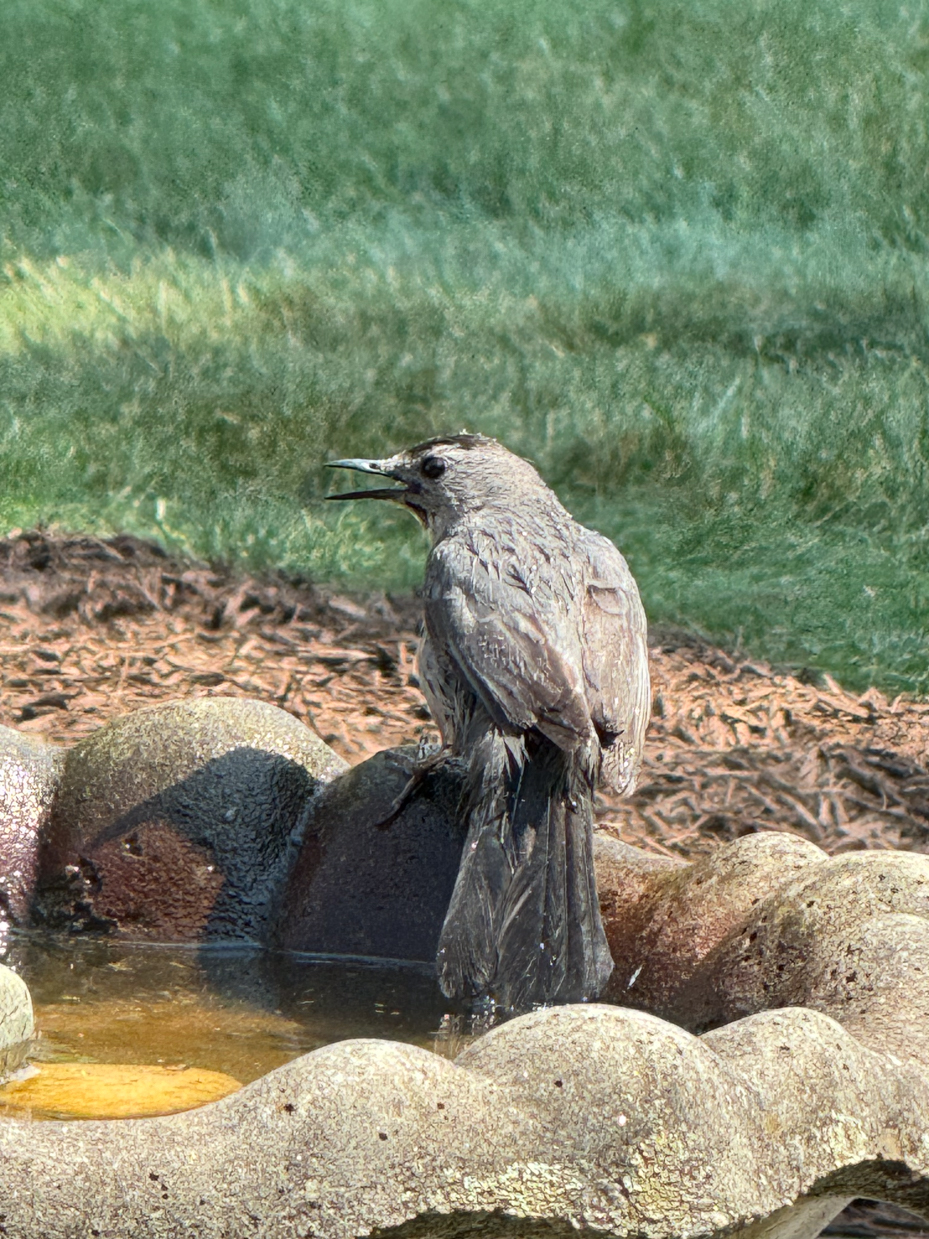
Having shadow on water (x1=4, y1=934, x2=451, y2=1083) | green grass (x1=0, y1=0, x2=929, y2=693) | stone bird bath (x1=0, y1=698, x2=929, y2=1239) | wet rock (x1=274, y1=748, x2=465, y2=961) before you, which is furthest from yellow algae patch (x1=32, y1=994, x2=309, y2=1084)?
green grass (x1=0, y1=0, x2=929, y2=693)

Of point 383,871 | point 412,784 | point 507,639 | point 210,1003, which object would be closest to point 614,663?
point 507,639

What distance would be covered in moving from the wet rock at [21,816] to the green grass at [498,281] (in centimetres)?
400

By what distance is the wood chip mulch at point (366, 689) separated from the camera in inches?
264

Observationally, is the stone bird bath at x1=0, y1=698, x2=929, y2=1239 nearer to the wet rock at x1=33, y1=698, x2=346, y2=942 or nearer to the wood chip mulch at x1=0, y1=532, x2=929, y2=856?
the wet rock at x1=33, y1=698, x2=346, y2=942

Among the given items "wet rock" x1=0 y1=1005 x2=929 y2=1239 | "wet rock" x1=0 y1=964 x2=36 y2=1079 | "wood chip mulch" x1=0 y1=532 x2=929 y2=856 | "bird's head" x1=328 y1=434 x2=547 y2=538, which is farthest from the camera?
"wood chip mulch" x1=0 y1=532 x2=929 y2=856

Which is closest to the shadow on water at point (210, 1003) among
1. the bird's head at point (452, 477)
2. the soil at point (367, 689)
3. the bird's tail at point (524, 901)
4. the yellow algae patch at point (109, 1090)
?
the yellow algae patch at point (109, 1090)

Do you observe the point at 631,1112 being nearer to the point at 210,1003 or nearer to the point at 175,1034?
the point at 175,1034

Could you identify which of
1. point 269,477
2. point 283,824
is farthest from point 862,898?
point 269,477

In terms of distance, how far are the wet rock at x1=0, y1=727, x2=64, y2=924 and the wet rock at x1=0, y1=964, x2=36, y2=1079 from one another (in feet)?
3.54

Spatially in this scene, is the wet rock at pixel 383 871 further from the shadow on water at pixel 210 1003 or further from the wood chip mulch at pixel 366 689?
the wood chip mulch at pixel 366 689

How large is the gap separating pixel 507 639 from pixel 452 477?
1.21 meters

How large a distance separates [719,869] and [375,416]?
698 cm

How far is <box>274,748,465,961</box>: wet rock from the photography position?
15.6 ft

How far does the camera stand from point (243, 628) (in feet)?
27.1
